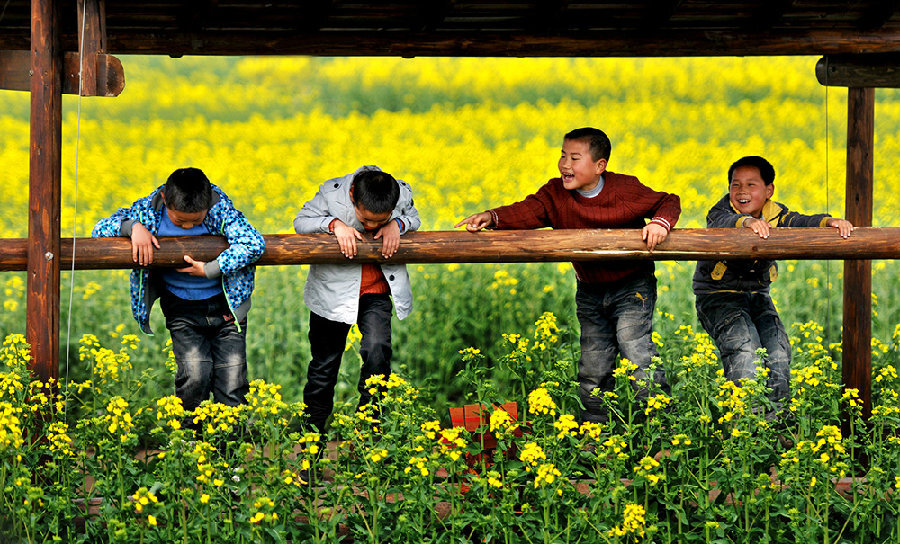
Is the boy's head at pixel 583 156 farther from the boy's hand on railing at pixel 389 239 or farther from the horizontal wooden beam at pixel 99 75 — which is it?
the horizontal wooden beam at pixel 99 75

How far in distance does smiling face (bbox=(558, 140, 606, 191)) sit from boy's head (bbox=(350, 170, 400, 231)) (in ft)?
3.14

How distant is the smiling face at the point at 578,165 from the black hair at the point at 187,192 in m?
1.84

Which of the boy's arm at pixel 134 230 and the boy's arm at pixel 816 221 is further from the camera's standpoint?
the boy's arm at pixel 816 221

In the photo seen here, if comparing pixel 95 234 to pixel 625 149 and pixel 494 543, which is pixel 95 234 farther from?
pixel 625 149

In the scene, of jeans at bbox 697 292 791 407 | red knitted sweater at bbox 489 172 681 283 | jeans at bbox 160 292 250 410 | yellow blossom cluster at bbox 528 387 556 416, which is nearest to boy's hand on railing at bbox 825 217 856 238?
jeans at bbox 697 292 791 407

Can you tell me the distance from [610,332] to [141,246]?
2.50 meters

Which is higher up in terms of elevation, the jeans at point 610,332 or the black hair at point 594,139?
the black hair at point 594,139

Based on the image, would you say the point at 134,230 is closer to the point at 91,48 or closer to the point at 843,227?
the point at 91,48

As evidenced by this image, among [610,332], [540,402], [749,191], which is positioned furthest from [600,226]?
[540,402]

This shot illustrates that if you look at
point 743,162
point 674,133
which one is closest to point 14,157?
point 674,133

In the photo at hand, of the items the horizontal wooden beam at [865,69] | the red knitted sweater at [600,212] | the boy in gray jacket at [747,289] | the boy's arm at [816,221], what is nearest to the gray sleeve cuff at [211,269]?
the red knitted sweater at [600,212]

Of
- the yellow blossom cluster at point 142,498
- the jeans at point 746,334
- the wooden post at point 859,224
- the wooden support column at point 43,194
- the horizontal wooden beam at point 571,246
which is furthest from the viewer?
the wooden post at point 859,224

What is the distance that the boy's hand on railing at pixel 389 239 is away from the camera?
5.63 m

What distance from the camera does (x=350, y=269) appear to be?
5.91 meters
